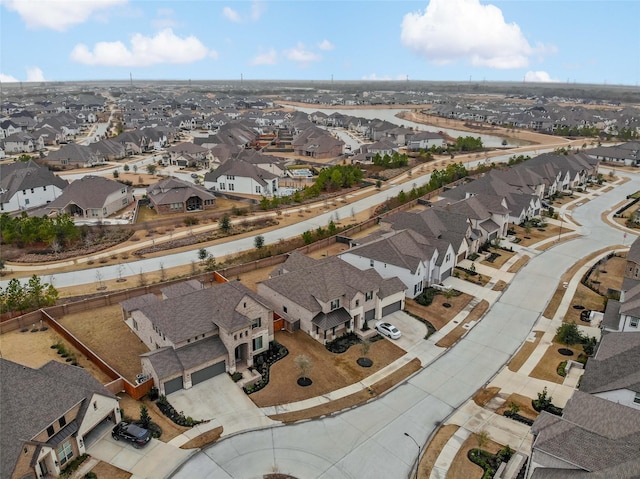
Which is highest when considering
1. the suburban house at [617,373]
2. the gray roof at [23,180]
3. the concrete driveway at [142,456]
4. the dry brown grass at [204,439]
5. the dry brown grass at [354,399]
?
the gray roof at [23,180]

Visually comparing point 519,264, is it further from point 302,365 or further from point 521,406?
point 302,365

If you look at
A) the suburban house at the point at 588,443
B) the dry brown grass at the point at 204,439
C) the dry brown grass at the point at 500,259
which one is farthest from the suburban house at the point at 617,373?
the dry brown grass at the point at 204,439

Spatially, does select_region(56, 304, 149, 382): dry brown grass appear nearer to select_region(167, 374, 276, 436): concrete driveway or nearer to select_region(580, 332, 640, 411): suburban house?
select_region(167, 374, 276, 436): concrete driveway

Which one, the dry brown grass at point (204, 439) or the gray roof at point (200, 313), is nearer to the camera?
the dry brown grass at point (204, 439)

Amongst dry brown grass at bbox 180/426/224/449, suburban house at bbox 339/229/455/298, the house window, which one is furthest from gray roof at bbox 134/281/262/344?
suburban house at bbox 339/229/455/298

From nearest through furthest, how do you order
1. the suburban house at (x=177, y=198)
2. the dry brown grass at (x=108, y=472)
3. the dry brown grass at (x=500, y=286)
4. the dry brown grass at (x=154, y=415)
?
the dry brown grass at (x=108, y=472) < the dry brown grass at (x=154, y=415) < the dry brown grass at (x=500, y=286) < the suburban house at (x=177, y=198)

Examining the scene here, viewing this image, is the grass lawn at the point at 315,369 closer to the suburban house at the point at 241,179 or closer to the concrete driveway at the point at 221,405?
the concrete driveway at the point at 221,405

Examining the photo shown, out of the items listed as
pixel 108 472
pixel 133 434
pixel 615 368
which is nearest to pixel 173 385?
pixel 133 434
